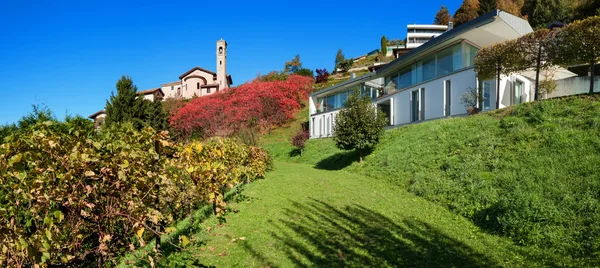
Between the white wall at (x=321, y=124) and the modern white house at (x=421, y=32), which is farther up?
the modern white house at (x=421, y=32)

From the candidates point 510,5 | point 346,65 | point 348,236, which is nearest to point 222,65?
point 346,65

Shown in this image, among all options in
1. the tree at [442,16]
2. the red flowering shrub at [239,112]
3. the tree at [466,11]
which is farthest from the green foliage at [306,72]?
the tree at [442,16]

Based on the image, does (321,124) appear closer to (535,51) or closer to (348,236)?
(535,51)

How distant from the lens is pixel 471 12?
7106 centimetres

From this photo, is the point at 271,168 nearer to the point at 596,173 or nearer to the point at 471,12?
the point at 596,173

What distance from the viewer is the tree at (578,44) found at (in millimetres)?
14445

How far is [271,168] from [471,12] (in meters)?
68.5

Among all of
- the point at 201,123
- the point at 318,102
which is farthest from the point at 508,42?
the point at 201,123

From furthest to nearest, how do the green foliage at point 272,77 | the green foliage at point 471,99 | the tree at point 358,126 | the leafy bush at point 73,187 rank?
the green foliage at point 272,77 → the green foliage at point 471,99 → the tree at point 358,126 → the leafy bush at point 73,187

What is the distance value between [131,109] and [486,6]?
65422 mm

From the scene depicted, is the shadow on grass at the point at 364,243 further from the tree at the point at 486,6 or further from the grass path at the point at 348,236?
the tree at the point at 486,6

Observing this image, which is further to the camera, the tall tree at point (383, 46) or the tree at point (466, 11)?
the tall tree at point (383, 46)

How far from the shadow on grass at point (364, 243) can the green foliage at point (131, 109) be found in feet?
81.5

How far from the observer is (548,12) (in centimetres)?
5025
